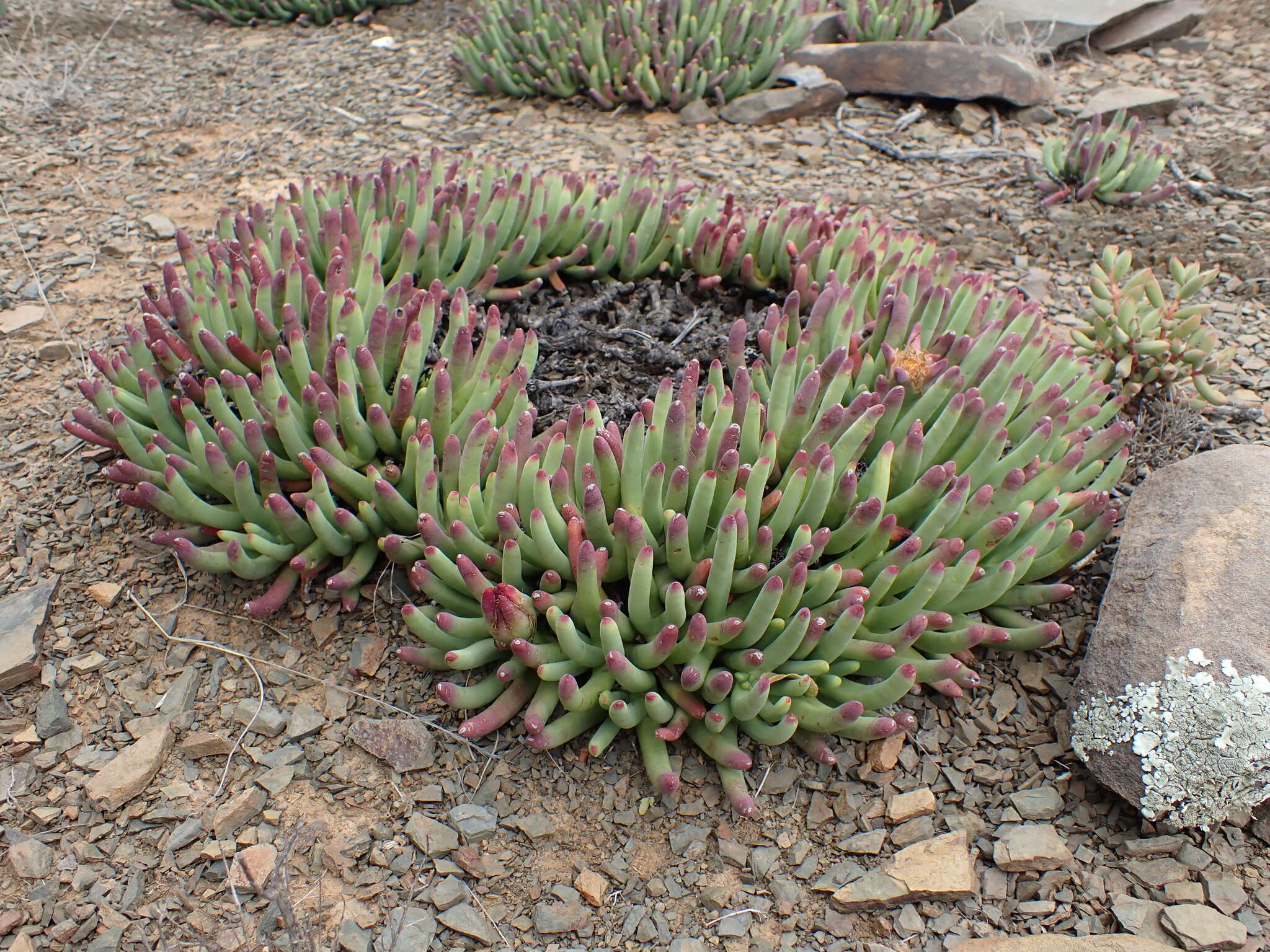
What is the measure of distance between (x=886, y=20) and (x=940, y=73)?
1.01 metres

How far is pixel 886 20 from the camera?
6723mm

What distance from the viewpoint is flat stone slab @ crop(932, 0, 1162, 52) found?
671cm

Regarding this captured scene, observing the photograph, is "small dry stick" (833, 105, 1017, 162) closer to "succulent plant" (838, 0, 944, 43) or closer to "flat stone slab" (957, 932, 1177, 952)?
"succulent plant" (838, 0, 944, 43)

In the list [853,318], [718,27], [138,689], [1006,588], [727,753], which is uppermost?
[718,27]

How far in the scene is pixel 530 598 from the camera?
2.42 m

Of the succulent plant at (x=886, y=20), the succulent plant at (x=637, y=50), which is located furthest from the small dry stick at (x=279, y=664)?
the succulent plant at (x=886, y=20)

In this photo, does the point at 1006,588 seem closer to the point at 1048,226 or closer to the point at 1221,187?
the point at 1048,226

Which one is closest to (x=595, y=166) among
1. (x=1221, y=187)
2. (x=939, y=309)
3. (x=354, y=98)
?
(x=354, y=98)

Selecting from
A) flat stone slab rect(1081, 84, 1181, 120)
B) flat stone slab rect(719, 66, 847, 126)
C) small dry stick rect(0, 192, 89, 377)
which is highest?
flat stone slab rect(1081, 84, 1181, 120)

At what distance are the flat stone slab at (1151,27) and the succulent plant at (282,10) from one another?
5417mm

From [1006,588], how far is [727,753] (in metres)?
0.89

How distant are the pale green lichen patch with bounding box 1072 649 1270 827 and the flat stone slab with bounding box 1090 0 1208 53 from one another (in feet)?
20.1

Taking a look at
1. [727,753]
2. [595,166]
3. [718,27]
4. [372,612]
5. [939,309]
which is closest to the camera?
[727,753]

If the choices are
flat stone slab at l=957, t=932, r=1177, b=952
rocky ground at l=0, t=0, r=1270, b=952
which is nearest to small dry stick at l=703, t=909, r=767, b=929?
rocky ground at l=0, t=0, r=1270, b=952
